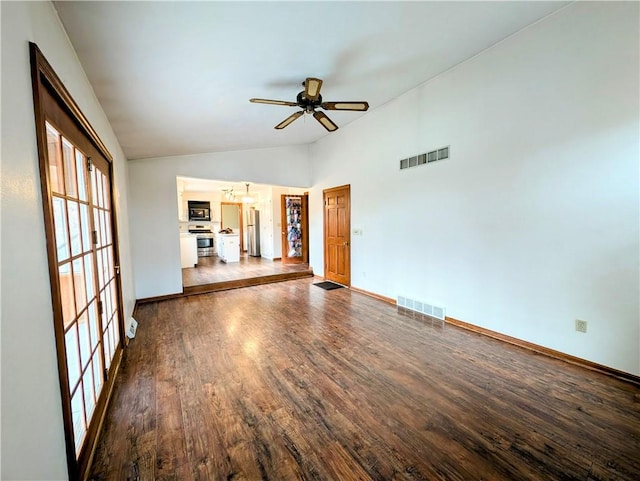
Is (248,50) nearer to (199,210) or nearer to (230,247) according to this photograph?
(230,247)

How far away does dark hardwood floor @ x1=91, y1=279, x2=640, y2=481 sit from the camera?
5.14 feet

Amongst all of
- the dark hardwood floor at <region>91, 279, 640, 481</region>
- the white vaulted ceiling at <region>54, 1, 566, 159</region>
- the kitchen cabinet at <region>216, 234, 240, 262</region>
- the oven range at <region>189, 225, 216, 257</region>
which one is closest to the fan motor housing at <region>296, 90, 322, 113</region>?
the white vaulted ceiling at <region>54, 1, 566, 159</region>

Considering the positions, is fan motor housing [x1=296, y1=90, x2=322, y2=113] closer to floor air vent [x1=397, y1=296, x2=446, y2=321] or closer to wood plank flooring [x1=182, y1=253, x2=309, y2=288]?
floor air vent [x1=397, y1=296, x2=446, y2=321]

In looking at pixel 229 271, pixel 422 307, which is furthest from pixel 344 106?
pixel 229 271

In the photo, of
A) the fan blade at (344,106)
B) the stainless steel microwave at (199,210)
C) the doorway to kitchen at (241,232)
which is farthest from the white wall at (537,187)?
the stainless steel microwave at (199,210)

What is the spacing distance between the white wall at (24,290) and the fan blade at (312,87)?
1753 mm

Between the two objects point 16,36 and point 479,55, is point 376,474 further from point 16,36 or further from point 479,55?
point 479,55

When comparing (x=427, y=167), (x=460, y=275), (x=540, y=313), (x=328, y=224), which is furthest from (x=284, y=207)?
(x=540, y=313)

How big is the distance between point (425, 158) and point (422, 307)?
7.18 feet

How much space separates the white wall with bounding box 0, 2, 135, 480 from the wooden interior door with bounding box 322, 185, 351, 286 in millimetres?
4665

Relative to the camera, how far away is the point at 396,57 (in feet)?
9.50

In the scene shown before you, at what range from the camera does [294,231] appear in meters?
8.34

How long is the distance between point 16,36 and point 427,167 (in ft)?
12.9

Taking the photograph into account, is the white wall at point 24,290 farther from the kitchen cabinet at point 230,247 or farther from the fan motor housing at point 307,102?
the kitchen cabinet at point 230,247
